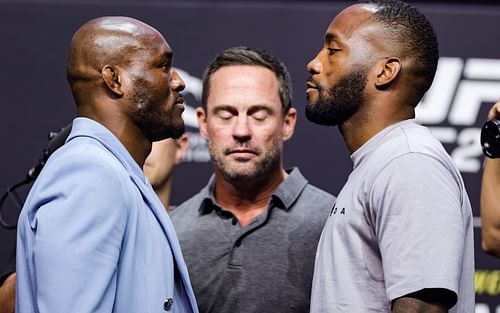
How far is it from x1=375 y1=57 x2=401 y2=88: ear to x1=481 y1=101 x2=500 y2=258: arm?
586 millimetres

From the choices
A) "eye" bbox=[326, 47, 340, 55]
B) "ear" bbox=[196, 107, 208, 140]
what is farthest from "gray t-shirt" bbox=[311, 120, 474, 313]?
"ear" bbox=[196, 107, 208, 140]

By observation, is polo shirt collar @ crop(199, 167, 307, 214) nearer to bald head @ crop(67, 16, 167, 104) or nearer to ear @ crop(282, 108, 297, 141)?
ear @ crop(282, 108, 297, 141)

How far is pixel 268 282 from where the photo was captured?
2.12 m

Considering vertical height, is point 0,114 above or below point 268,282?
above

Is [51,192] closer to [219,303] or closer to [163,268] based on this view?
[163,268]

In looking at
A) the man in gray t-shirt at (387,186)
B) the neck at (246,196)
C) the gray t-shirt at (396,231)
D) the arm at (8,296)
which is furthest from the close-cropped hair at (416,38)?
the arm at (8,296)

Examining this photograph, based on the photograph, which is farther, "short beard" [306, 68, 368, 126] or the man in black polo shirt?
the man in black polo shirt

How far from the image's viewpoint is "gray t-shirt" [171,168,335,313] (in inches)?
83.0

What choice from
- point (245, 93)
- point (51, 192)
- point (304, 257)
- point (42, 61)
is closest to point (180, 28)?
point (42, 61)

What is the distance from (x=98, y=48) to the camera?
67.5 inches

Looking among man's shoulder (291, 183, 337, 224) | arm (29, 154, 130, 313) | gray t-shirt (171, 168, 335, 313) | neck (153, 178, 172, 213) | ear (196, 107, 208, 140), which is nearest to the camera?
arm (29, 154, 130, 313)

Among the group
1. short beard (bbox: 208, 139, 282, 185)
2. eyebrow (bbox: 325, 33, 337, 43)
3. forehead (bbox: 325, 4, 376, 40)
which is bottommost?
short beard (bbox: 208, 139, 282, 185)

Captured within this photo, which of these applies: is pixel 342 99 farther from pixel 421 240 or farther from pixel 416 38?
pixel 421 240

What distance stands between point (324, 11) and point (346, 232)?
137cm
